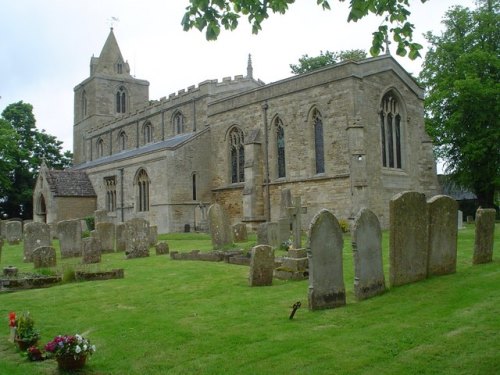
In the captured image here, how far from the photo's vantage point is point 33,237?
1661cm

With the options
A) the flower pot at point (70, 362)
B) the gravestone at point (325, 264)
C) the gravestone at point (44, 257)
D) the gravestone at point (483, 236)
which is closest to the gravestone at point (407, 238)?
the gravestone at point (325, 264)

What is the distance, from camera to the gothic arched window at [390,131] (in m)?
24.1

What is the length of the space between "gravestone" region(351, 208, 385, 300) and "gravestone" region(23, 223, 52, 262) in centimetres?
1222

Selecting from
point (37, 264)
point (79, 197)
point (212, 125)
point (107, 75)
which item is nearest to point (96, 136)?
point (107, 75)

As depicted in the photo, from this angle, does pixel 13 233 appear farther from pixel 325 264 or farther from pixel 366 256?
pixel 366 256

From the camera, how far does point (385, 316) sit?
6949 mm

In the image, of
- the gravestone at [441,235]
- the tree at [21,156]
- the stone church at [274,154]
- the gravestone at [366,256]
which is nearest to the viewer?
the gravestone at [366,256]

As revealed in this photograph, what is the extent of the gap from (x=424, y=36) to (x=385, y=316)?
32707mm

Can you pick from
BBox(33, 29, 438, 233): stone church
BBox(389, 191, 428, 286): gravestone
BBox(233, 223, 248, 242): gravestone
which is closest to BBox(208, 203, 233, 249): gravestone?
BBox(233, 223, 248, 242): gravestone

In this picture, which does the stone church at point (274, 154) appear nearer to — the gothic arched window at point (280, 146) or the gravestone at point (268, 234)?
the gothic arched window at point (280, 146)

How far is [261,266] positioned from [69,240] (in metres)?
9.57

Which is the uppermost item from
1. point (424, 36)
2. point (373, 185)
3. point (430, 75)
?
point (424, 36)

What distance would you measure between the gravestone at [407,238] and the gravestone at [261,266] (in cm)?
249

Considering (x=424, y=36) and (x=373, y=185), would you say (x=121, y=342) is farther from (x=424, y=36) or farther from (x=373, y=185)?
(x=424, y=36)
